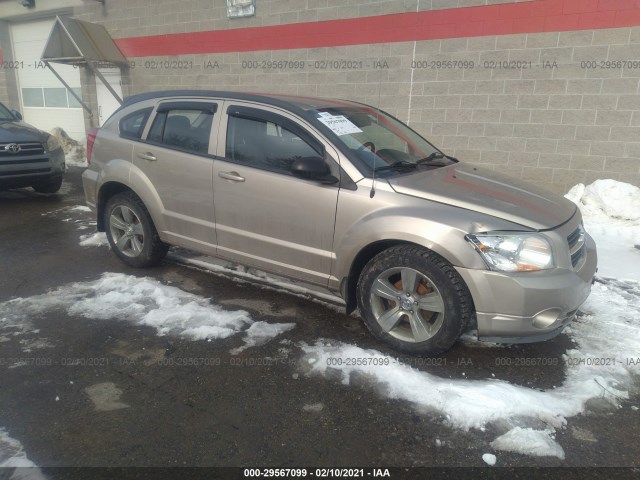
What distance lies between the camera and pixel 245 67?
10.1 metres

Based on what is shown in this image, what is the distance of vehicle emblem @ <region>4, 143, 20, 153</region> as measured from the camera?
7.13 meters

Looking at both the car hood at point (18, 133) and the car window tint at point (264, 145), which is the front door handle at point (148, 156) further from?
the car hood at point (18, 133)

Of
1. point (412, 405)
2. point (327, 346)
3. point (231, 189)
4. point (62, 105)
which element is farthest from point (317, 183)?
point (62, 105)

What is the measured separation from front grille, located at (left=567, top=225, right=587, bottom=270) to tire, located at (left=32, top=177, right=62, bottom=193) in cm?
803

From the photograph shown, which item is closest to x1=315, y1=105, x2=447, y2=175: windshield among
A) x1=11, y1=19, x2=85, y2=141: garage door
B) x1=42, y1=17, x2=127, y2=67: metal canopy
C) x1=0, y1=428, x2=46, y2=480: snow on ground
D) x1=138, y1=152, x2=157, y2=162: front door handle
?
x1=138, y1=152, x2=157, y2=162: front door handle

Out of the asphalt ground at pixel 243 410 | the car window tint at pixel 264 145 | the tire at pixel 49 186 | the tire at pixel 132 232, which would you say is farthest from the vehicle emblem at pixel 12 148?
the car window tint at pixel 264 145

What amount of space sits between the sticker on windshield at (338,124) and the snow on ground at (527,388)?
1.62m


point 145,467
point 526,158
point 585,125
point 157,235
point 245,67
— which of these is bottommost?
point 145,467

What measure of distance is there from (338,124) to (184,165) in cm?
143

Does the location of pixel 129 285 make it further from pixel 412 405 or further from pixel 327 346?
pixel 412 405

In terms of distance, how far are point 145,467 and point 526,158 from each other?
7.08 meters

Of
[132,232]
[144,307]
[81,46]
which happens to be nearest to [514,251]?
[144,307]

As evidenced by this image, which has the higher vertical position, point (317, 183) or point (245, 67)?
point (245, 67)

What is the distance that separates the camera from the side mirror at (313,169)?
332 centimetres
